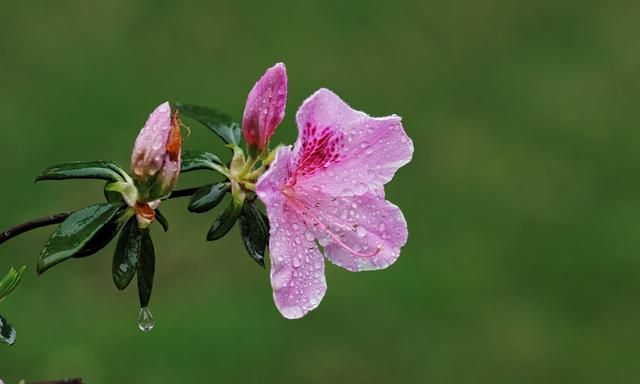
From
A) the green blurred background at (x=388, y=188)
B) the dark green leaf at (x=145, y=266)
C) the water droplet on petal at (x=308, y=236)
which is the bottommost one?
the green blurred background at (x=388, y=188)

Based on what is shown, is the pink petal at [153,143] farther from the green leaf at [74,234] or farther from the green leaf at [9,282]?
the green leaf at [9,282]

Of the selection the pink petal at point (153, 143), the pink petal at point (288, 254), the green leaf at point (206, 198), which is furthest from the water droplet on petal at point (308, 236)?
the pink petal at point (153, 143)

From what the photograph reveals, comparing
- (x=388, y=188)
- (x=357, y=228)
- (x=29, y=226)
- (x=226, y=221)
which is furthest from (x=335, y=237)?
(x=388, y=188)

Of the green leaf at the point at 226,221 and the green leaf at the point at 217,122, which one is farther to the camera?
the green leaf at the point at 217,122

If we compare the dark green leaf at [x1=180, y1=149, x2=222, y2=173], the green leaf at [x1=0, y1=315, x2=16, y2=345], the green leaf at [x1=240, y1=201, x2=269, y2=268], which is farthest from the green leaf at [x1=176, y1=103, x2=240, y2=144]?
the green leaf at [x1=0, y1=315, x2=16, y2=345]

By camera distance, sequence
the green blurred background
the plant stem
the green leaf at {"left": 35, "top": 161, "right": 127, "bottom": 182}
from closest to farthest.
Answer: the plant stem → the green leaf at {"left": 35, "top": 161, "right": 127, "bottom": 182} → the green blurred background

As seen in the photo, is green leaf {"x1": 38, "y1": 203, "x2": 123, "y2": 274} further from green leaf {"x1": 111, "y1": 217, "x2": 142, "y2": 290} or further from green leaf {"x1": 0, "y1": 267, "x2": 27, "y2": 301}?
green leaf {"x1": 0, "y1": 267, "x2": 27, "y2": 301}

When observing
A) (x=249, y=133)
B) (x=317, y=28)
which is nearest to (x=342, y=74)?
(x=317, y=28)
